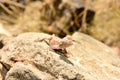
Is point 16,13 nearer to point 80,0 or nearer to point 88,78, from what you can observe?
point 80,0

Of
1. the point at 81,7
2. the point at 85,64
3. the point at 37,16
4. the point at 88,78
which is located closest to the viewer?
the point at 88,78

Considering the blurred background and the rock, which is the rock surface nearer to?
the rock

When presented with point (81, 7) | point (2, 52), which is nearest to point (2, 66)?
point (2, 52)

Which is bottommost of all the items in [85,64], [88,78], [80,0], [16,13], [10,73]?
[10,73]

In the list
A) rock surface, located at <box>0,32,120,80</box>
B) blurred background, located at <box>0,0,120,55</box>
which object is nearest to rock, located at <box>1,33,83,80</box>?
rock surface, located at <box>0,32,120,80</box>

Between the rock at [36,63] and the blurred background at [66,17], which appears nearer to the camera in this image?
the rock at [36,63]

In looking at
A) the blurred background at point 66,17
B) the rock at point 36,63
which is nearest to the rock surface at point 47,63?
the rock at point 36,63

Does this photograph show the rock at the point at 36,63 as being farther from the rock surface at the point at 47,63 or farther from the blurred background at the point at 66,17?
the blurred background at the point at 66,17

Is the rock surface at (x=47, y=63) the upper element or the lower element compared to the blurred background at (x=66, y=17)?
lower
